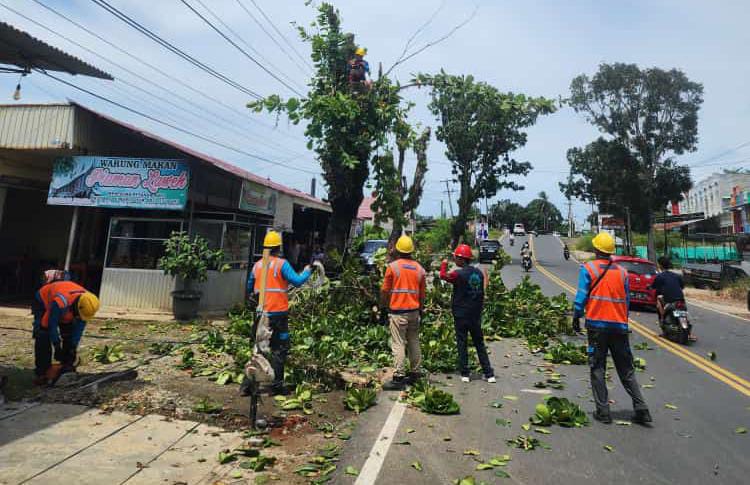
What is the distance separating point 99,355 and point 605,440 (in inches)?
283

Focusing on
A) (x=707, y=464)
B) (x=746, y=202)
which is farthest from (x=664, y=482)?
(x=746, y=202)

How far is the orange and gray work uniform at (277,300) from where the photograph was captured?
574 centimetres

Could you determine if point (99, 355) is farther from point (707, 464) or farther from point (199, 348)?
point (707, 464)

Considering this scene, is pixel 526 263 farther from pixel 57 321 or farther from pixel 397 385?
pixel 57 321

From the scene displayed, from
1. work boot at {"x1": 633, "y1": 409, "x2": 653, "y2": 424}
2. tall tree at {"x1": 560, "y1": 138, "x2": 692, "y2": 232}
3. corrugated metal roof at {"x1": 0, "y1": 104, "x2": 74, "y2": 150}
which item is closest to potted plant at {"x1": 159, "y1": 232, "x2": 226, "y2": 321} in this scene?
corrugated metal roof at {"x1": 0, "y1": 104, "x2": 74, "y2": 150}

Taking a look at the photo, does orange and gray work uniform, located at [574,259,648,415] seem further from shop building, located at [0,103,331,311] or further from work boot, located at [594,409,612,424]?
shop building, located at [0,103,331,311]

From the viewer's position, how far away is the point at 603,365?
17.2 ft

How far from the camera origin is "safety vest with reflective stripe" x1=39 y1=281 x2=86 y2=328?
231 inches

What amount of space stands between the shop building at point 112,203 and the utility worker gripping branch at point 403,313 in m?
7.45

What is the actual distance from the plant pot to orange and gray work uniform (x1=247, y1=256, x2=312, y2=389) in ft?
20.4

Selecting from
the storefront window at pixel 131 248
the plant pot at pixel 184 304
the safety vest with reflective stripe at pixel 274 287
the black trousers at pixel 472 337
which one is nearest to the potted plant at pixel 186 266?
the plant pot at pixel 184 304

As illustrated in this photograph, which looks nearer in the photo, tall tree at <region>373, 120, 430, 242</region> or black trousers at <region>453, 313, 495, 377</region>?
black trousers at <region>453, 313, 495, 377</region>

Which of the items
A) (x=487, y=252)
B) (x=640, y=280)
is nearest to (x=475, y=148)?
(x=487, y=252)

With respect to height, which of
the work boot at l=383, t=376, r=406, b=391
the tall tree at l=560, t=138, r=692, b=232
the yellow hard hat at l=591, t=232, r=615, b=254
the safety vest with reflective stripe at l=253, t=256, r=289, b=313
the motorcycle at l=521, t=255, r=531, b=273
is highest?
the tall tree at l=560, t=138, r=692, b=232
